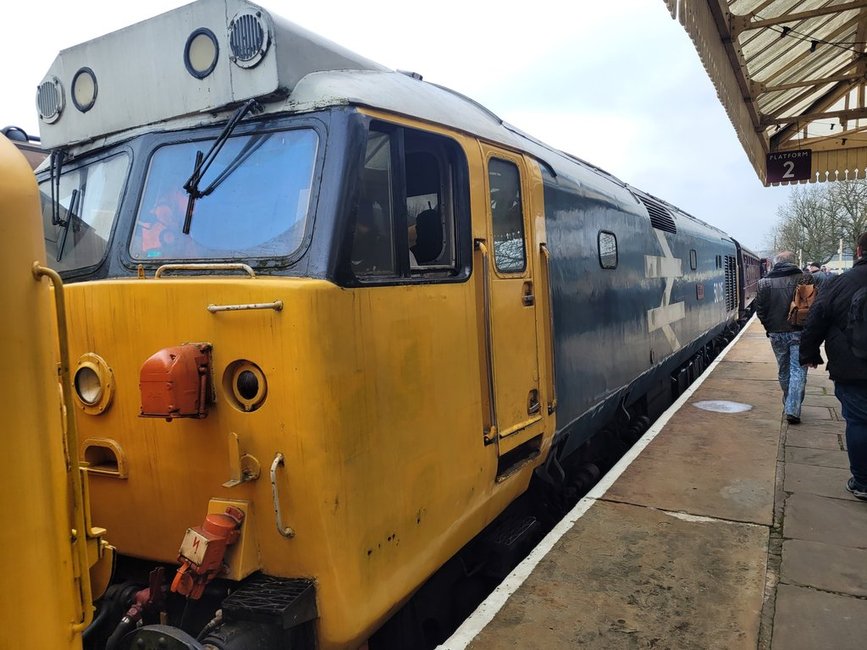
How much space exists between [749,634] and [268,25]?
3.38m

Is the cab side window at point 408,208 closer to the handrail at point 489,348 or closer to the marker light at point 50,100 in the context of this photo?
the handrail at point 489,348

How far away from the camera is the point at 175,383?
2186 mm

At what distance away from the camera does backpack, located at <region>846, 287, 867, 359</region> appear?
4.30 m

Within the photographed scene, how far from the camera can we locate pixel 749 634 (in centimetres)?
294

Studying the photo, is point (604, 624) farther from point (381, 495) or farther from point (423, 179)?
point (423, 179)

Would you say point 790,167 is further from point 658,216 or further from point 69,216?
point 69,216

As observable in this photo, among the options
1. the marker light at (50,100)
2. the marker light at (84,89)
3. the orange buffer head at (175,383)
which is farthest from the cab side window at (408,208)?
the marker light at (50,100)

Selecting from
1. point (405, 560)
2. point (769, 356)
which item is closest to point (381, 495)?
point (405, 560)

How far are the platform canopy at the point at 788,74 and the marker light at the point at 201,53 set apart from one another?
3613mm

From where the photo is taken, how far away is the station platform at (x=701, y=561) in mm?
2982

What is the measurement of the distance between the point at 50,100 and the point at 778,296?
22.6ft

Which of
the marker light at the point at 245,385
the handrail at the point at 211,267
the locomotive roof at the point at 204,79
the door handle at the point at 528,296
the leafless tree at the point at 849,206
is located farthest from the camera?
the leafless tree at the point at 849,206

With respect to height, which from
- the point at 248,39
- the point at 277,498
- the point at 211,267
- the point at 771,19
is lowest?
the point at 277,498

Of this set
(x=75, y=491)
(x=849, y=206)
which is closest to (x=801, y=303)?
(x=75, y=491)
